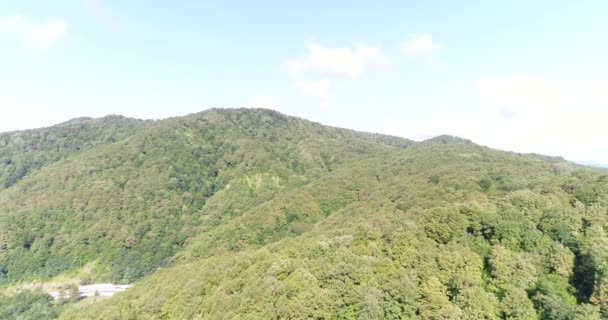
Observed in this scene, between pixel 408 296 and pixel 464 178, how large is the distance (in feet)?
285

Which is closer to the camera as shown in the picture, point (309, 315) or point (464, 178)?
point (309, 315)

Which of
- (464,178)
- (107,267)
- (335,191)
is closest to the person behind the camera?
(464,178)

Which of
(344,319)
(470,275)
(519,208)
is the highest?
(519,208)

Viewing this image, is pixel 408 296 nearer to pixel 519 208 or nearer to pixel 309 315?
pixel 309 315

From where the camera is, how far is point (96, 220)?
194 m

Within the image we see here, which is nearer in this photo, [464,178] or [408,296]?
[408,296]

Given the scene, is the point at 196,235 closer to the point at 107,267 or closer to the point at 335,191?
the point at 107,267

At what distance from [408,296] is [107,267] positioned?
147 metres

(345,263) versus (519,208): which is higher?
(519,208)

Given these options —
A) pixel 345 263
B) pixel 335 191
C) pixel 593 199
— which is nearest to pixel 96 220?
pixel 335 191

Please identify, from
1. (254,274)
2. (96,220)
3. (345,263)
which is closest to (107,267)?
(96,220)

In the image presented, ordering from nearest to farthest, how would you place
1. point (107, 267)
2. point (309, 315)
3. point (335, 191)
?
1. point (309, 315)
2. point (107, 267)
3. point (335, 191)

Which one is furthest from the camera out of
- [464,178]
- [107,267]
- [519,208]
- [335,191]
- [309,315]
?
[335,191]

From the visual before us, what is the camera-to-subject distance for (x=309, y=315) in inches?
2143
